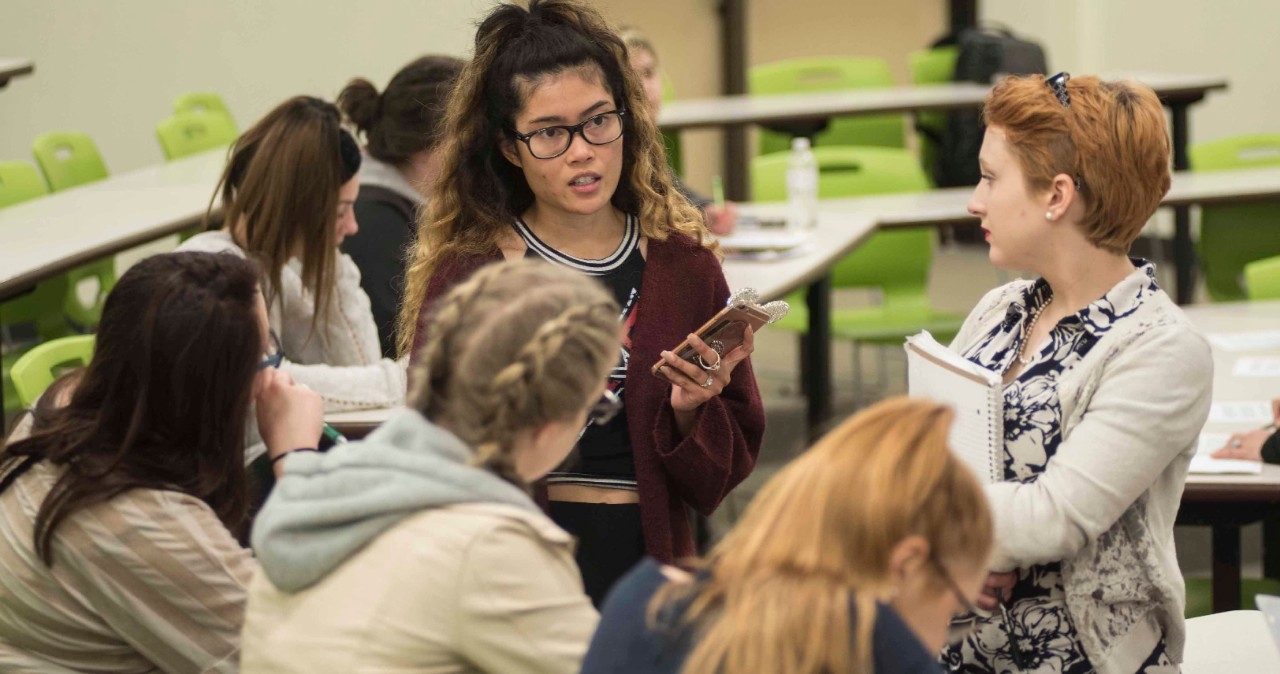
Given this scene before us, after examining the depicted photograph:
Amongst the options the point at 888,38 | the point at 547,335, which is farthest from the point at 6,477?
the point at 888,38

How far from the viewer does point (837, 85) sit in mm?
7910

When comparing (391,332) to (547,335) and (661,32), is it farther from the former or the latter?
(661,32)

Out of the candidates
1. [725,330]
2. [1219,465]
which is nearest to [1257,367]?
[1219,465]

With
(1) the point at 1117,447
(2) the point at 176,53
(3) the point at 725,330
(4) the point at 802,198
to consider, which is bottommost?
(4) the point at 802,198

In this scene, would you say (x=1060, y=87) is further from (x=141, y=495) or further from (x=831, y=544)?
(x=141, y=495)

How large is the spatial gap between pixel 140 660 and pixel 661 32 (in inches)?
283

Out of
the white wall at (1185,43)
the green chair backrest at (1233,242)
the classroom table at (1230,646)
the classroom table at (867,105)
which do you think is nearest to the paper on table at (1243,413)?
the classroom table at (1230,646)

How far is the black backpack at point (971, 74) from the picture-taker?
7.70 meters

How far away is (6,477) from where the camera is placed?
6.39 ft

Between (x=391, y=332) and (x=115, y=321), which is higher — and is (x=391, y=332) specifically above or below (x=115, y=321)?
below

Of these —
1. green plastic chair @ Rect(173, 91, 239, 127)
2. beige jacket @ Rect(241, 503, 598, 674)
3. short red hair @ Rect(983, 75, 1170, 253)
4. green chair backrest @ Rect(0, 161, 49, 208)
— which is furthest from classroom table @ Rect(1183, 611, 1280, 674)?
green plastic chair @ Rect(173, 91, 239, 127)

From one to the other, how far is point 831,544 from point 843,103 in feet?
20.2

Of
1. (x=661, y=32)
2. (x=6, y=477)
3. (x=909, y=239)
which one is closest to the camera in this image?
(x=6, y=477)

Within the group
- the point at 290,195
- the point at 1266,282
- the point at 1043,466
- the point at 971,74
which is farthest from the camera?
the point at 971,74
